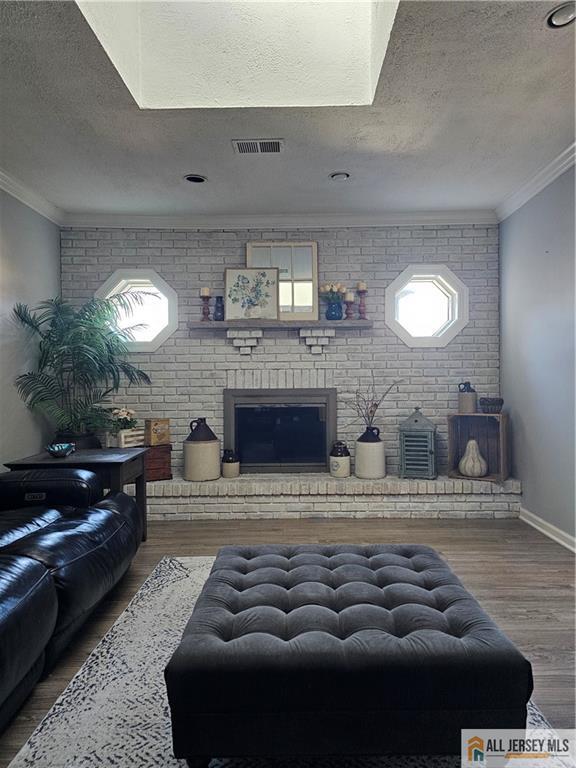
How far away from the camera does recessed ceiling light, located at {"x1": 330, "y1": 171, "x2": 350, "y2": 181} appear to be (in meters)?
3.46

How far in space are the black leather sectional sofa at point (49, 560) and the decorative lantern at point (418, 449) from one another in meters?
2.29

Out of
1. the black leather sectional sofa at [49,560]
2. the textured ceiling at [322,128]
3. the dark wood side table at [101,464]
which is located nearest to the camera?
the black leather sectional sofa at [49,560]

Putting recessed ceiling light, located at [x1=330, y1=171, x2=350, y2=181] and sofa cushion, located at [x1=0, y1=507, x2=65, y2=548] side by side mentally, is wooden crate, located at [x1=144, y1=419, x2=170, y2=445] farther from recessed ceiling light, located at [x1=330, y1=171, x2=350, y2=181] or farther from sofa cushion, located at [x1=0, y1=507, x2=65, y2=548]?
recessed ceiling light, located at [x1=330, y1=171, x2=350, y2=181]

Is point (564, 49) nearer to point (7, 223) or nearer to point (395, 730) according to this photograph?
point (395, 730)

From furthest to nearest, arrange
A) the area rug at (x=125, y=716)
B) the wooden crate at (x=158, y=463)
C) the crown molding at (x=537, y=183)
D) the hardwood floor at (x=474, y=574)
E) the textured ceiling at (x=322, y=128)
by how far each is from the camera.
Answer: the wooden crate at (x=158, y=463)
the crown molding at (x=537, y=183)
the textured ceiling at (x=322, y=128)
the hardwood floor at (x=474, y=574)
the area rug at (x=125, y=716)

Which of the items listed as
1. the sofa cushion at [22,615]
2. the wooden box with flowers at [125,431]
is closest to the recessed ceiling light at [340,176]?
the wooden box with flowers at [125,431]

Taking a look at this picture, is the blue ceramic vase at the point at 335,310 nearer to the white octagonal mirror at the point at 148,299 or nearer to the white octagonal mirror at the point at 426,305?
the white octagonal mirror at the point at 426,305

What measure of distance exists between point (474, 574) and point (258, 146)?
2.80m

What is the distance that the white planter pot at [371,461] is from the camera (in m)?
4.15

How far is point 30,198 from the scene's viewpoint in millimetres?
3838

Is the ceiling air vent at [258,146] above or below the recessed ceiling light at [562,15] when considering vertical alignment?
above

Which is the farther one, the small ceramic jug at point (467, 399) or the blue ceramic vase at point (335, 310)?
the blue ceramic vase at point (335, 310)

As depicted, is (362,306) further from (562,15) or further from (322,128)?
(562,15)

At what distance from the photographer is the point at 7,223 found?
11.7 ft
